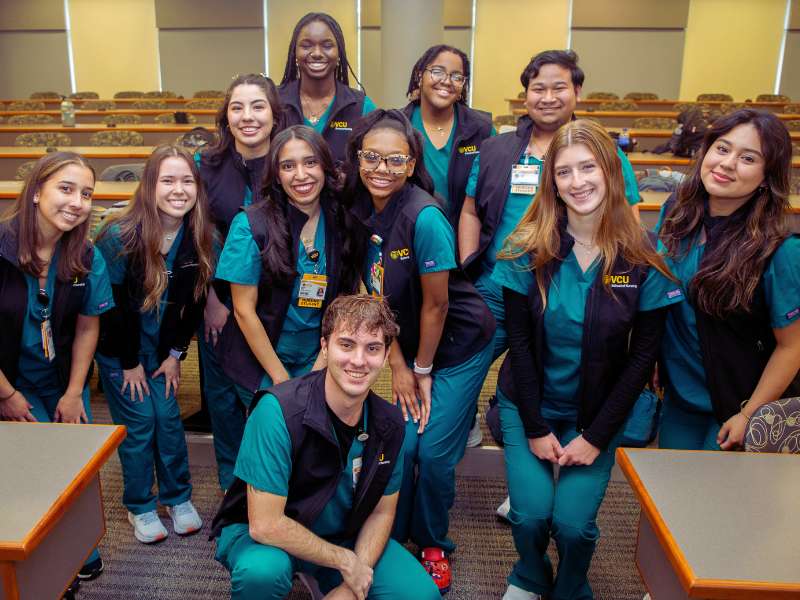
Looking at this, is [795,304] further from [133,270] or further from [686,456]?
[133,270]

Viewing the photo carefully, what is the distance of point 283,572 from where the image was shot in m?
1.67

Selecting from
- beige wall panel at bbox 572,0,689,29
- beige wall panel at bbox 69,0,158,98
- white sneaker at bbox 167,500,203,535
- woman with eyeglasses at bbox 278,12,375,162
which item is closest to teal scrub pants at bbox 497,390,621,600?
white sneaker at bbox 167,500,203,535

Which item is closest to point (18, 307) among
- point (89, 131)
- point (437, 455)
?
point (437, 455)

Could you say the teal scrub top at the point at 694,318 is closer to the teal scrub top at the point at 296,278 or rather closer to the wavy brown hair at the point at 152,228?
the teal scrub top at the point at 296,278

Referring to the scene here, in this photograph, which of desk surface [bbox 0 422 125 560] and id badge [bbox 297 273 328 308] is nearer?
desk surface [bbox 0 422 125 560]

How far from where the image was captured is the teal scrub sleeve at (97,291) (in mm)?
2127

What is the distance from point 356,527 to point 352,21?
11916 millimetres

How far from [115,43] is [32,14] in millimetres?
1515

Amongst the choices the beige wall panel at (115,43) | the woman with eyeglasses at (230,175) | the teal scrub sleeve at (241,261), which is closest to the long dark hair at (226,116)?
the woman with eyeglasses at (230,175)

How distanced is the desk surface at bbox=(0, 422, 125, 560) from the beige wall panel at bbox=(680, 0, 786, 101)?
43.5 ft

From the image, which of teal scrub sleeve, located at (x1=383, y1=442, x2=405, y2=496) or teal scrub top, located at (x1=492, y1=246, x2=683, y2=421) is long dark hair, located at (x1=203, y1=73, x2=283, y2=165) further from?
teal scrub sleeve, located at (x1=383, y1=442, x2=405, y2=496)

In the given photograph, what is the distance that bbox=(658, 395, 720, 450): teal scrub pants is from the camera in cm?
204

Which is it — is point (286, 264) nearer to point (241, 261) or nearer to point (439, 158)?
point (241, 261)

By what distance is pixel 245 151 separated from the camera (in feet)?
8.13
